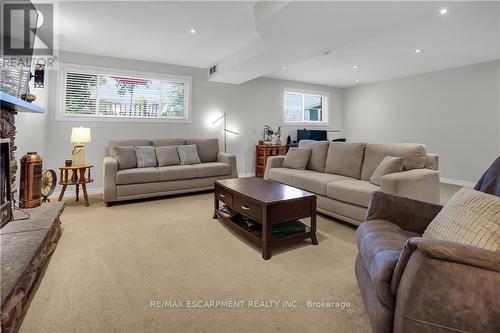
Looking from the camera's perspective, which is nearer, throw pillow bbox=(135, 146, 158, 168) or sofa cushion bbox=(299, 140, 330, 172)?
sofa cushion bbox=(299, 140, 330, 172)

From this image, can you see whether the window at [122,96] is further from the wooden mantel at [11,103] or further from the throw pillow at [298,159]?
the throw pillow at [298,159]

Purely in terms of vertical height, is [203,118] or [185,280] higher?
[203,118]

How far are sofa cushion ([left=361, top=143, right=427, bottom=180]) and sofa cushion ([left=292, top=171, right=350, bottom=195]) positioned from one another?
1.08ft

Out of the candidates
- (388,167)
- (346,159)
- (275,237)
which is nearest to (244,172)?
(346,159)

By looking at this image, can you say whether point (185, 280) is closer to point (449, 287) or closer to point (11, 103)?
point (449, 287)

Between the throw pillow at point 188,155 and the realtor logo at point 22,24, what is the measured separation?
2315 mm

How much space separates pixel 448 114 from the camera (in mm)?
5297

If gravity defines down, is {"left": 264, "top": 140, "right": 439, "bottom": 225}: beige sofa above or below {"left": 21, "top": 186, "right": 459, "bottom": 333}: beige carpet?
above

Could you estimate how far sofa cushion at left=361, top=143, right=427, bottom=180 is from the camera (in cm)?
287

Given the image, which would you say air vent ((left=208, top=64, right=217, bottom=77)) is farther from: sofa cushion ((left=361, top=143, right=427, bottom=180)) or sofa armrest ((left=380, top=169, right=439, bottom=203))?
sofa armrest ((left=380, top=169, right=439, bottom=203))

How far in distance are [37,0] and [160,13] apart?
47.0 inches

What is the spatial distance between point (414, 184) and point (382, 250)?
1646 millimetres

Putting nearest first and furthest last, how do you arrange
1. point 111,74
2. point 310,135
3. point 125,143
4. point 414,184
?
point 414,184
point 125,143
point 111,74
point 310,135

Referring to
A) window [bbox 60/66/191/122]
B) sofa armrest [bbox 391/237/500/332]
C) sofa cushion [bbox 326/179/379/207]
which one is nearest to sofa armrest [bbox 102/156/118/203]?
window [bbox 60/66/191/122]
